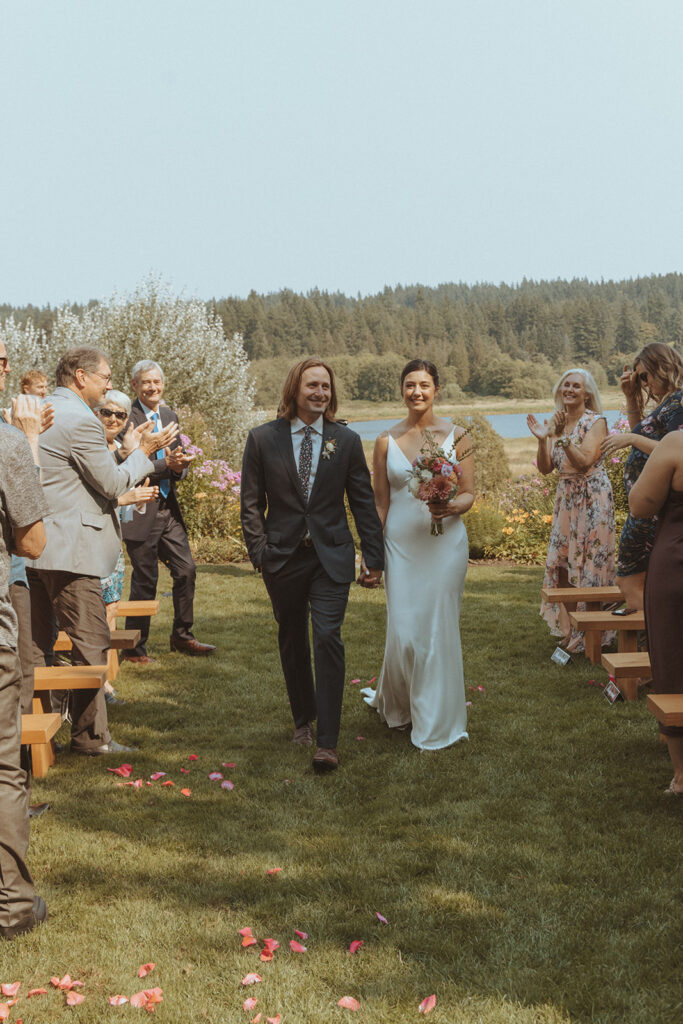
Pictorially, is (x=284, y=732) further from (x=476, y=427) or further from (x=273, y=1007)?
(x=476, y=427)

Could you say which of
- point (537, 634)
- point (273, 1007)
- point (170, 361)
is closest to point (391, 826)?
point (273, 1007)

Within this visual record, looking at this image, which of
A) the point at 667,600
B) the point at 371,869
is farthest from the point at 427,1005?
the point at 667,600

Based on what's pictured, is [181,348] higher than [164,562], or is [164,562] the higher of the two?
[181,348]

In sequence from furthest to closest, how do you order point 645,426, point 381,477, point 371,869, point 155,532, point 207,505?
point 207,505 < point 155,532 < point 381,477 < point 645,426 < point 371,869

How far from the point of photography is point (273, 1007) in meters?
3.26

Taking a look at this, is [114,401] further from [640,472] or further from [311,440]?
[640,472]

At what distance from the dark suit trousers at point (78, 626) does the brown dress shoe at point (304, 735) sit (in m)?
1.24

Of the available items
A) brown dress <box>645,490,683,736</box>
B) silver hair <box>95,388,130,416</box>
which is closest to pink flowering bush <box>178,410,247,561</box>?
silver hair <box>95,388,130,416</box>

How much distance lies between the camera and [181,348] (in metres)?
31.8

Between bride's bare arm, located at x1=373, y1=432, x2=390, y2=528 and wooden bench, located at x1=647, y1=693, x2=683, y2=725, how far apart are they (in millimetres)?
2274

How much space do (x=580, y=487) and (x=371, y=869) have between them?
4826mm

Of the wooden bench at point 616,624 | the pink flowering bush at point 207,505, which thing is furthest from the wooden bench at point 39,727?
the pink flowering bush at point 207,505

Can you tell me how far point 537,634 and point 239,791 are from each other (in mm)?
4745

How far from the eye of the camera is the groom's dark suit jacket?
566 centimetres
